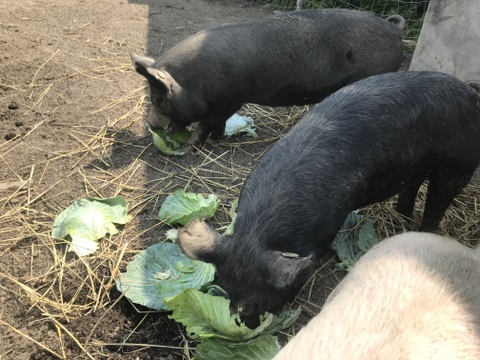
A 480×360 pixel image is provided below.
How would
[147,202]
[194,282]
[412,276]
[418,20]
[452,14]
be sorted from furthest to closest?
[418,20] → [452,14] → [147,202] → [194,282] → [412,276]

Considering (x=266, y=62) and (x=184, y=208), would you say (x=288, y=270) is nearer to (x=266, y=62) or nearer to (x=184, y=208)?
(x=184, y=208)

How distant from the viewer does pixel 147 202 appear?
4.27m

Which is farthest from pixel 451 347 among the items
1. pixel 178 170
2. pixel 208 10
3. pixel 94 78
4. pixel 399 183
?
pixel 208 10

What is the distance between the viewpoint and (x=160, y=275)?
353 cm

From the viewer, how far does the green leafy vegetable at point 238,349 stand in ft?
9.60

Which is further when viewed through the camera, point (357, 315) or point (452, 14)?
point (452, 14)

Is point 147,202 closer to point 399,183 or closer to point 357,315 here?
point 399,183

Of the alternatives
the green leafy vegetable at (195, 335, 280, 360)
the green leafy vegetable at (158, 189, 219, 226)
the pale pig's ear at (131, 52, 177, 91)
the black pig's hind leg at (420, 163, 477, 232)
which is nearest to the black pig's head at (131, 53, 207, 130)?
the pale pig's ear at (131, 52, 177, 91)

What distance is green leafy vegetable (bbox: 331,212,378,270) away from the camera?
3.77m

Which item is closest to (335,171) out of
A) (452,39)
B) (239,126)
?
(239,126)

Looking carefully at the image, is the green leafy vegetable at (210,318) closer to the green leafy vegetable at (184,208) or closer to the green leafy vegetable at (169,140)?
the green leafy vegetable at (184,208)

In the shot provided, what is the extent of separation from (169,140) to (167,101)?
0.42 meters

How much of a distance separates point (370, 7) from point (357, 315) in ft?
23.2

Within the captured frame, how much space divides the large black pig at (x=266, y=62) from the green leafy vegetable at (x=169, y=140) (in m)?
0.09
